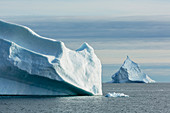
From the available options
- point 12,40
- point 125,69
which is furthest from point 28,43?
point 125,69

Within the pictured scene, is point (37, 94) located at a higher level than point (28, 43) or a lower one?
lower

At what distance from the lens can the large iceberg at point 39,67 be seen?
101ft

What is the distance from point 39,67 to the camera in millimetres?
30844

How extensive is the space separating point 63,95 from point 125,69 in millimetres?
55435

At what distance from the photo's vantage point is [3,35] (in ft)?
105

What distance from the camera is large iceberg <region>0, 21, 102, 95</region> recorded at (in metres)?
30.9

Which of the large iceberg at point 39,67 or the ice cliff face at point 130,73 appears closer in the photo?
the large iceberg at point 39,67

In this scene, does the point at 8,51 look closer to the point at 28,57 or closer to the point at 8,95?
the point at 28,57

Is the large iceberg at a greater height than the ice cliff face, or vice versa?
the ice cliff face

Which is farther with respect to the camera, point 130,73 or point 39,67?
point 130,73

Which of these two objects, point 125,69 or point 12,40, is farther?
point 125,69

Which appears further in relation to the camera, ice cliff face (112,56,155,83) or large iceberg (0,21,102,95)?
ice cliff face (112,56,155,83)

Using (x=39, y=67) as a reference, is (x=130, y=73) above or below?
above

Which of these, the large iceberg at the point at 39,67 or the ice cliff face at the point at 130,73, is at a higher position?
the ice cliff face at the point at 130,73
